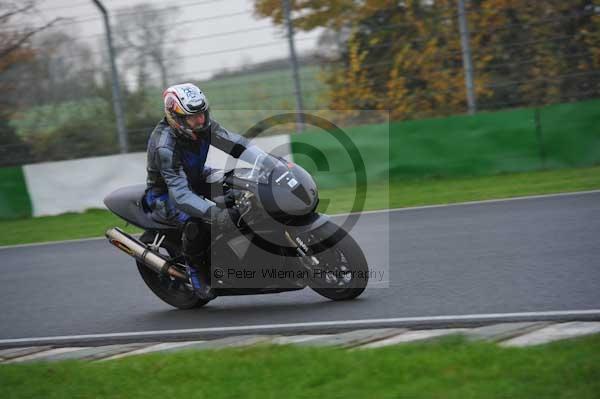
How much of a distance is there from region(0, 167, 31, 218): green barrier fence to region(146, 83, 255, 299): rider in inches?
305

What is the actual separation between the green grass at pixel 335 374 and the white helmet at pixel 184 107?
1.76 meters

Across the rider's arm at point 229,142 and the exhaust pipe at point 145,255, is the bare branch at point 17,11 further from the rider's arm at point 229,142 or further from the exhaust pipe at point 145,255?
the rider's arm at point 229,142

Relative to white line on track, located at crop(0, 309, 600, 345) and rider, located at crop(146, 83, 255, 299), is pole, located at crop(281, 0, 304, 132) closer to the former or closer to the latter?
rider, located at crop(146, 83, 255, 299)

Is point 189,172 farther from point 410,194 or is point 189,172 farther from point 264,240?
point 410,194

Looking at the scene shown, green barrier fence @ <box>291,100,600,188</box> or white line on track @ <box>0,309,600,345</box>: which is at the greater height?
white line on track @ <box>0,309,600,345</box>

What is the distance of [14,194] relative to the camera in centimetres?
1349

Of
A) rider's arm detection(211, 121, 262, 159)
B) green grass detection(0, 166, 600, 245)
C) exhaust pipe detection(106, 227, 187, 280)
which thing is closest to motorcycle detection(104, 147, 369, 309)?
exhaust pipe detection(106, 227, 187, 280)

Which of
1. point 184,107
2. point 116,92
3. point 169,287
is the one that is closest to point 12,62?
point 116,92

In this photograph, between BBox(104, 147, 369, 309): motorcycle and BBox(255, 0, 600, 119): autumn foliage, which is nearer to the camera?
BBox(104, 147, 369, 309): motorcycle

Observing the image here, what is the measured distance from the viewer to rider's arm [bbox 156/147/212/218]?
574cm

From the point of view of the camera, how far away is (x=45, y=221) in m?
12.9

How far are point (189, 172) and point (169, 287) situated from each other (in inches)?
44.0

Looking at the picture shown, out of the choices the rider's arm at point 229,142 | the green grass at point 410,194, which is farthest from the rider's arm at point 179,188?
the green grass at point 410,194

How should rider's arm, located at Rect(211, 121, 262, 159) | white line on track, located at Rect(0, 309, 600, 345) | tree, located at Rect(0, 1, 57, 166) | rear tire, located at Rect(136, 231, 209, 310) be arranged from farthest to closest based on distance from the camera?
tree, located at Rect(0, 1, 57, 166)
rear tire, located at Rect(136, 231, 209, 310)
rider's arm, located at Rect(211, 121, 262, 159)
white line on track, located at Rect(0, 309, 600, 345)
